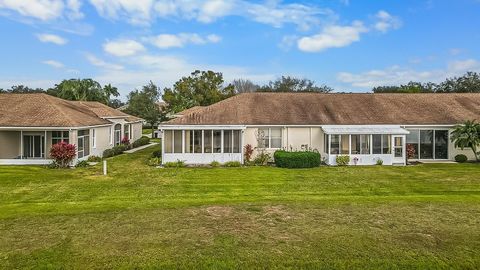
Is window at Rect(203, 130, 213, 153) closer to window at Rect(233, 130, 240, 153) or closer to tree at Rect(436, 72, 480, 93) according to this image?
window at Rect(233, 130, 240, 153)

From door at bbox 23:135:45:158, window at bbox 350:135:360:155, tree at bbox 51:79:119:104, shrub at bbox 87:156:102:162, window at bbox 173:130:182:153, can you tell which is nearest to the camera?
window at bbox 173:130:182:153

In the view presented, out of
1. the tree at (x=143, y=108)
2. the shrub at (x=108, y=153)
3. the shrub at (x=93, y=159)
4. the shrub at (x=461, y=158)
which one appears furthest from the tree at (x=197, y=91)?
the shrub at (x=461, y=158)

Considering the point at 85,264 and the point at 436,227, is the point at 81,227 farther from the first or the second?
the point at 436,227

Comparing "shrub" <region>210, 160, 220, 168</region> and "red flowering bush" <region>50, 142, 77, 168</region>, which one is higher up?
"red flowering bush" <region>50, 142, 77, 168</region>

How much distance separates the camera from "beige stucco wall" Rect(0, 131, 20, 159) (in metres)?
25.4

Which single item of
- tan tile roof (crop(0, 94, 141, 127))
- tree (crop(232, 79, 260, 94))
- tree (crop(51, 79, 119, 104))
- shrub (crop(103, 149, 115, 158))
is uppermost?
tree (crop(232, 79, 260, 94))

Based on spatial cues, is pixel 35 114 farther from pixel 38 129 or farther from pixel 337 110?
pixel 337 110

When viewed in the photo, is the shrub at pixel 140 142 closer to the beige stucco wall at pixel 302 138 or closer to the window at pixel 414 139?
the beige stucco wall at pixel 302 138

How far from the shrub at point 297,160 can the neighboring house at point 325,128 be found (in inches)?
68.6

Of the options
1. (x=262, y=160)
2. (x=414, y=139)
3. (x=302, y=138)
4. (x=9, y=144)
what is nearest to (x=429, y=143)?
(x=414, y=139)

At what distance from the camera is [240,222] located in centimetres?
1134

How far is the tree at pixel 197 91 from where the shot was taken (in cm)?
6116

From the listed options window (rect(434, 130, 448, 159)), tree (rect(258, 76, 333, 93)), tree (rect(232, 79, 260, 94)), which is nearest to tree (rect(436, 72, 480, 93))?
tree (rect(258, 76, 333, 93))

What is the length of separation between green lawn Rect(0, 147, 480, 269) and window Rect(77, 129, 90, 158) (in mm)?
6465
